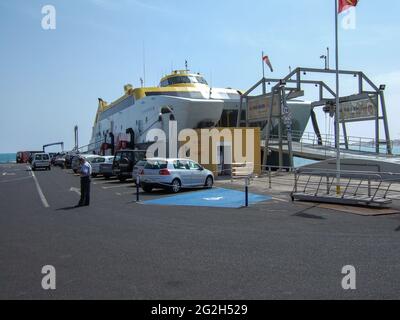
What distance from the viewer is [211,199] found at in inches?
647

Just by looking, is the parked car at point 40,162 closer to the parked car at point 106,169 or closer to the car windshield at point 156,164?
the parked car at point 106,169

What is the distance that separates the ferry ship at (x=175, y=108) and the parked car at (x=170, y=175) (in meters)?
14.0

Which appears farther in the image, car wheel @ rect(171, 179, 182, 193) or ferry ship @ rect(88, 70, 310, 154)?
ferry ship @ rect(88, 70, 310, 154)

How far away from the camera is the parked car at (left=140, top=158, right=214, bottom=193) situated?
1920cm

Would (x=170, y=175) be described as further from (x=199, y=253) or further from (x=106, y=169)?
(x=106, y=169)

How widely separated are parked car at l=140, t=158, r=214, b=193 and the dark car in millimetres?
6125

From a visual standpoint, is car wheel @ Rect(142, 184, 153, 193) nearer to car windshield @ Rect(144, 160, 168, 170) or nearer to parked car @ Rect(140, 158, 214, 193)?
parked car @ Rect(140, 158, 214, 193)

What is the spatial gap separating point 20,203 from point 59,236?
296 inches

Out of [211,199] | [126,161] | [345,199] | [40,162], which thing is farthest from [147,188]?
[40,162]

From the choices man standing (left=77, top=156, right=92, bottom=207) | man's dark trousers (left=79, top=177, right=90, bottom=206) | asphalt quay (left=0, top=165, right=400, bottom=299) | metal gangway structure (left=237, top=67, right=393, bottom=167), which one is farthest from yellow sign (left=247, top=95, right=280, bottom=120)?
man's dark trousers (left=79, top=177, right=90, bottom=206)

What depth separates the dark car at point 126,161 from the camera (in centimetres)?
2591

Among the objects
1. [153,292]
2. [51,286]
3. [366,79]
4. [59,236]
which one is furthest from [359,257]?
[366,79]

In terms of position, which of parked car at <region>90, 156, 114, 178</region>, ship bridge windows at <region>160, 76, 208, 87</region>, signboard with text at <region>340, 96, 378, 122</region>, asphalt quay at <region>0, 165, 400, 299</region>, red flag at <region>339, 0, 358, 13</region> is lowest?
asphalt quay at <region>0, 165, 400, 299</region>

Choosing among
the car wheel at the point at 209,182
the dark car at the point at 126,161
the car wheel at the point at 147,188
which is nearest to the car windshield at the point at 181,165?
the car wheel at the point at 209,182
